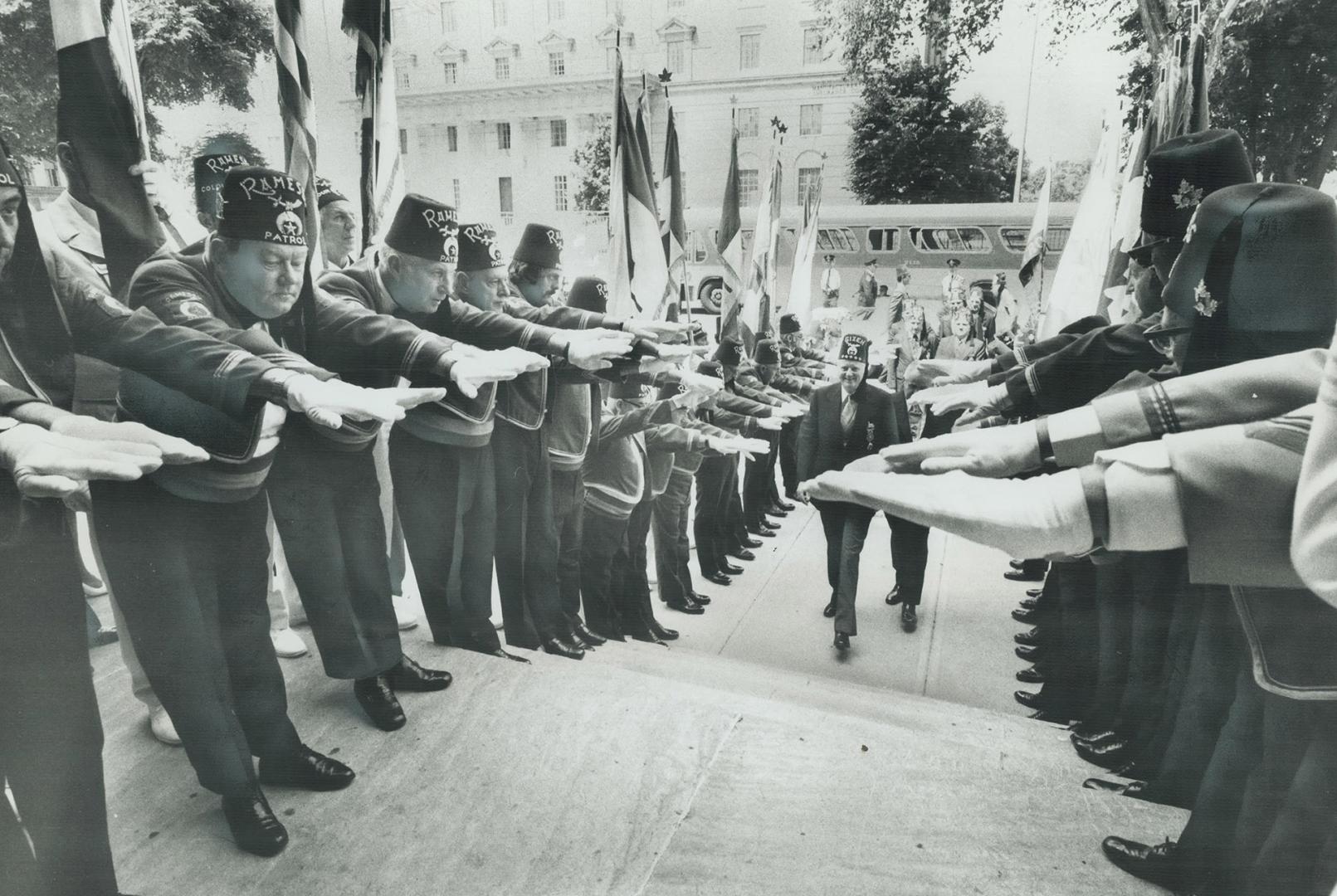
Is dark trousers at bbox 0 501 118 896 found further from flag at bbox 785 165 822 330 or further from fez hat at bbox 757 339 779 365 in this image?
fez hat at bbox 757 339 779 365

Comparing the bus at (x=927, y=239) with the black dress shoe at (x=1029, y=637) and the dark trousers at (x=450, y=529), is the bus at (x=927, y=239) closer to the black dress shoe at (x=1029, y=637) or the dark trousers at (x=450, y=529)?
the black dress shoe at (x=1029, y=637)

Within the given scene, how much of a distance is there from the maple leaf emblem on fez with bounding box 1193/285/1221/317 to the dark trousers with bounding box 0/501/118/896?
8.33ft

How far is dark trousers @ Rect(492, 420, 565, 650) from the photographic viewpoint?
9.56ft

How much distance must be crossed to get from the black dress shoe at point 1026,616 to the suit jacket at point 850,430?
37.2 inches

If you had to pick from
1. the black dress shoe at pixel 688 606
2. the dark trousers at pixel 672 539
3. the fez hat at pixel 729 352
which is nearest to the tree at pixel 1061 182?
the fez hat at pixel 729 352

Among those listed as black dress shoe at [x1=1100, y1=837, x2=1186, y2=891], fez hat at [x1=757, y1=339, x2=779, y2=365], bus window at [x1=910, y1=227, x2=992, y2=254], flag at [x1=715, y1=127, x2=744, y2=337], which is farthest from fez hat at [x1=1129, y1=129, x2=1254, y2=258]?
fez hat at [x1=757, y1=339, x2=779, y2=365]

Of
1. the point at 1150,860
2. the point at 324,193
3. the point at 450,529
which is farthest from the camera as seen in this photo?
the point at 450,529

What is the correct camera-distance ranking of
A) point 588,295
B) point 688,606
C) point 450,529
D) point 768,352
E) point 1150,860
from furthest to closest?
point 768,352 → point 688,606 → point 588,295 → point 450,529 → point 1150,860

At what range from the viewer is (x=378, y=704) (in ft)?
7.38

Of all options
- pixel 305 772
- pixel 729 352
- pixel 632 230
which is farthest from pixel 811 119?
pixel 305 772

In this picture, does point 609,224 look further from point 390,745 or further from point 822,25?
point 390,745

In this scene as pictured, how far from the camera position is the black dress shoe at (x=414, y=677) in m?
2.40

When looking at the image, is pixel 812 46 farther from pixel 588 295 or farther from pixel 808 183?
pixel 588 295

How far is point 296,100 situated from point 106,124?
494 mm
